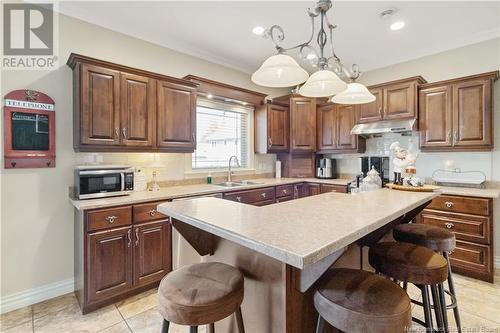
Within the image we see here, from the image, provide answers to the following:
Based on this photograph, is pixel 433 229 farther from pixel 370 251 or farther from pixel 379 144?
pixel 379 144

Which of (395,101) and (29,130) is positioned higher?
(395,101)

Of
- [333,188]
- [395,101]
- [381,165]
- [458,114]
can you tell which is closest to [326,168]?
[333,188]

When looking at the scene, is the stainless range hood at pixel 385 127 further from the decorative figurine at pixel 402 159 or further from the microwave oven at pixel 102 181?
the microwave oven at pixel 102 181

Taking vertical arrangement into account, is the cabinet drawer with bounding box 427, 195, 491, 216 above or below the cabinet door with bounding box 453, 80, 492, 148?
below

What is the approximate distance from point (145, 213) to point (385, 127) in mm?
3273

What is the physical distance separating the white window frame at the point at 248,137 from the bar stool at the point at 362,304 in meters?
2.68

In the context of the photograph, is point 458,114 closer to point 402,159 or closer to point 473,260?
point 402,159

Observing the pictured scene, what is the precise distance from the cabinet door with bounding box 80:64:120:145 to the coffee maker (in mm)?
3241

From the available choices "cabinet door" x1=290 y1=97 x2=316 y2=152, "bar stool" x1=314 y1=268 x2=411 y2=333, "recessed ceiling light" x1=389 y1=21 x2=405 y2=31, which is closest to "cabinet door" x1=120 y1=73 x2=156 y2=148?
"bar stool" x1=314 y1=268 x2=411 y2=333

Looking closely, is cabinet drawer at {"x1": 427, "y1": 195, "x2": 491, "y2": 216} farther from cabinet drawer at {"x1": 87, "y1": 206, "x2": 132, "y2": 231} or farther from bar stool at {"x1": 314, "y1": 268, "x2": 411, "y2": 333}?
cabinet drawer at {"x1": 87, "y1": 206, "x2": 132, "y2": 231}

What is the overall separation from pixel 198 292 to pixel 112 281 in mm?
1598

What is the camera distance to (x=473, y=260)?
2.79 metres

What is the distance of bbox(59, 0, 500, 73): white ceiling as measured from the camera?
2549mm

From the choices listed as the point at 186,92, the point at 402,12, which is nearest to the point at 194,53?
the point at 186,92
